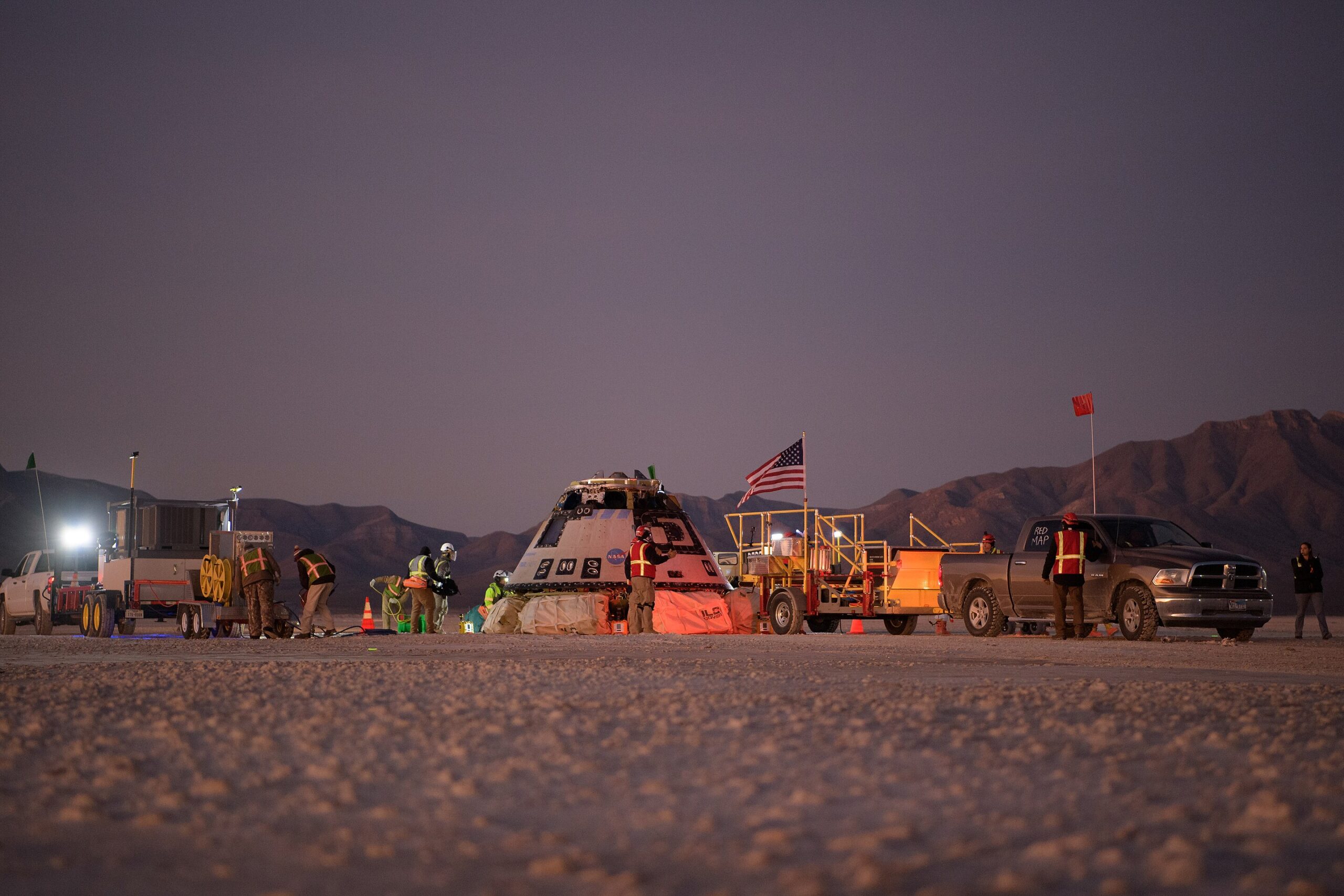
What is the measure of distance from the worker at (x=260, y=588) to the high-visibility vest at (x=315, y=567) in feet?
1.58

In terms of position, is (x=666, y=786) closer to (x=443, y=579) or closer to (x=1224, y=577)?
(x=1224, y=577)

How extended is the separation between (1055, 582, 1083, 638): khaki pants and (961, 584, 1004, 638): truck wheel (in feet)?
4.82

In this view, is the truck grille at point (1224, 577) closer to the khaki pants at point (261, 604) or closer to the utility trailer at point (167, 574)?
the khaki pants at point (261, 604)

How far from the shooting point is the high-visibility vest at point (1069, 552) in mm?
19141

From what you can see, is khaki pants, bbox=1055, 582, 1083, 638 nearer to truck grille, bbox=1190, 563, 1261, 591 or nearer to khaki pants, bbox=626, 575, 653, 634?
truck grille, bbox=1190, 563, 1261, 591

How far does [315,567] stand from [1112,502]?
472ft

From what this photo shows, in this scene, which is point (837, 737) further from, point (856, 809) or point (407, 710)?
point (407, 710)

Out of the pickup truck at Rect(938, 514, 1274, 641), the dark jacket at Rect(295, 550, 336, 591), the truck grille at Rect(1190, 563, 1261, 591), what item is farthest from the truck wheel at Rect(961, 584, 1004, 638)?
the dark jacket at Rect(295, 550, 336, 591)

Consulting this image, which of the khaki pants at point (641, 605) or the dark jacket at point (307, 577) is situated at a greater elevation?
the dark jacket at point (307, 577)

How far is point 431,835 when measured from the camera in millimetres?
4082

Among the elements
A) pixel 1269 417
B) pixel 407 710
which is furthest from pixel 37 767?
pixel 1269 417

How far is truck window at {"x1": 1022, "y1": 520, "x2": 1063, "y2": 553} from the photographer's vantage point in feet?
68.3

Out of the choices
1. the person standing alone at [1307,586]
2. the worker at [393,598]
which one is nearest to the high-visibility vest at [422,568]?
the worker at [393,598]

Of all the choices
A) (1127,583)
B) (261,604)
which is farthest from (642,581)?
(1127,583)
